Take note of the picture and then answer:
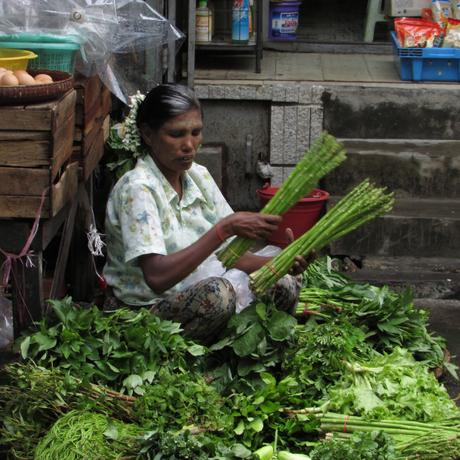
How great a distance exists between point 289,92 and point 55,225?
312 cm

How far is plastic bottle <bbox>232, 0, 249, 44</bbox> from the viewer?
24.1 ft

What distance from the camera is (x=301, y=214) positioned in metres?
6.57

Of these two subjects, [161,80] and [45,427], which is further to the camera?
[161,80]

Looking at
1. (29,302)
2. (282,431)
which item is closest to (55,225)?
(29,302)

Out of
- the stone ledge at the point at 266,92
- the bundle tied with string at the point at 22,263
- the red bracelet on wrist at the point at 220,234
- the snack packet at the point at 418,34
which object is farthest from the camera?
the snack packet at the point at 418,34

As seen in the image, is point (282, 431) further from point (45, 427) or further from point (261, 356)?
point (45, 427)

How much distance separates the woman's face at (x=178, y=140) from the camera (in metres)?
4.25

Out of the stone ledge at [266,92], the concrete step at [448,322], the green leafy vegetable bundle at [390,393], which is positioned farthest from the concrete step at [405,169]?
the green leafy vegetable bundle at [390,393]

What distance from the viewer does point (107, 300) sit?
4.45 metres

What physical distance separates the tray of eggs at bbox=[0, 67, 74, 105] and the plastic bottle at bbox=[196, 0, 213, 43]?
11.0 ft

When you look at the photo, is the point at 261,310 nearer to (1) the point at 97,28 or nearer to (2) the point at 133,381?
(2) the point at 133,381

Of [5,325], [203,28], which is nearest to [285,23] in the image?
[203,28]

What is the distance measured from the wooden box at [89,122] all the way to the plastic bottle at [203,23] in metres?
2.25

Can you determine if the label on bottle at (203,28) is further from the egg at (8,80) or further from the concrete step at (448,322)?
the egg at (8,80)
